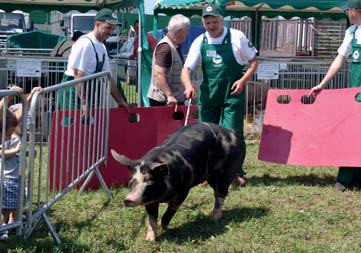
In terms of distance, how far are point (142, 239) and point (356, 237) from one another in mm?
1706

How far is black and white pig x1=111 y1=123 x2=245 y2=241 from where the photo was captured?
4.55 meters

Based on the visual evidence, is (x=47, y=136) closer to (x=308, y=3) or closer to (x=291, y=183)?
(x=291, y=183)

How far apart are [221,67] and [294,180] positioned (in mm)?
1668

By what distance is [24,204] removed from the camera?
Result: 4.81m

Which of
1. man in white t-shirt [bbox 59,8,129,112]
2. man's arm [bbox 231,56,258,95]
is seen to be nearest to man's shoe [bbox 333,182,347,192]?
man's arm [bbox 231,56,258,95]

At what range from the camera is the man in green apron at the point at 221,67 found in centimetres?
653

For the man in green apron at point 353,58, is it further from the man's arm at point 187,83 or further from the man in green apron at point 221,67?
the man's arm at point 187,83

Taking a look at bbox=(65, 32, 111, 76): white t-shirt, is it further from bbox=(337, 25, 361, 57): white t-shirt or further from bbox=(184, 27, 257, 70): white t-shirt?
bbox=(337, 25, 361, 57): white t-shirt

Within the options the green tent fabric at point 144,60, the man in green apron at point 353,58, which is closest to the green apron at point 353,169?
the man in green apron at point 353,58

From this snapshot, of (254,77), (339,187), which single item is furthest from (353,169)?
(254,77)

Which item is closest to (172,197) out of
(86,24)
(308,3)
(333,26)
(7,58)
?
(7,58)

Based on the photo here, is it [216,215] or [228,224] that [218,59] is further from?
[228,224]

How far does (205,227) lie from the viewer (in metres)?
5.36

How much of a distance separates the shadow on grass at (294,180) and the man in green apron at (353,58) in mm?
324
